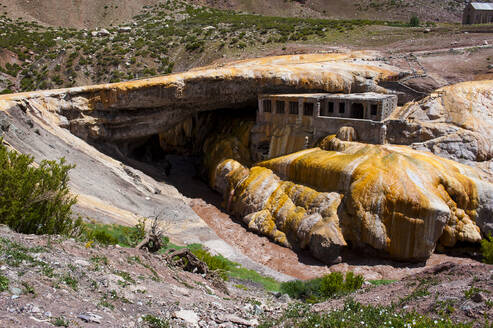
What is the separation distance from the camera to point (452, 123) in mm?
28328

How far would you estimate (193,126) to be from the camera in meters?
41.4

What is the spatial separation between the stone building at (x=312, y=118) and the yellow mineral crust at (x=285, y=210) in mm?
3297

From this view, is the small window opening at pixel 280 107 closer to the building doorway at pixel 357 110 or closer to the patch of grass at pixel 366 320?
the building doorway at pixel 357 110

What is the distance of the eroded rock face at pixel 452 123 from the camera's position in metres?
26.9

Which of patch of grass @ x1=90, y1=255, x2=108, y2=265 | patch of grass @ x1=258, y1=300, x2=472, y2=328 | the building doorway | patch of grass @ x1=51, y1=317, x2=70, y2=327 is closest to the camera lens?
patch of grass @ x1=51, y1=317, x2=70, y2=327

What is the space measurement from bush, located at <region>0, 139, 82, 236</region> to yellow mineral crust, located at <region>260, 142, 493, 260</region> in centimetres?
1593

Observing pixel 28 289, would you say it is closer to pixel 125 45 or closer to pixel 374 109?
pixel 374 109

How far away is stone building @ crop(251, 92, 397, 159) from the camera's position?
27922 millimetres

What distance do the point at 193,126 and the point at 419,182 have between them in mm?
24537

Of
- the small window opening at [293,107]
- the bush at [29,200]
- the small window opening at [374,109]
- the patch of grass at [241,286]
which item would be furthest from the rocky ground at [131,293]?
the small window opening at [293,107]

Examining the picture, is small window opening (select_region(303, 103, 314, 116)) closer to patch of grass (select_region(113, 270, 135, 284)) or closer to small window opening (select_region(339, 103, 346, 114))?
small window opening (select_region(339, 103, 346, 114))

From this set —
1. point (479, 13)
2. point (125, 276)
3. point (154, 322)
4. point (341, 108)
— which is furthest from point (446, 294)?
point (479, 13)

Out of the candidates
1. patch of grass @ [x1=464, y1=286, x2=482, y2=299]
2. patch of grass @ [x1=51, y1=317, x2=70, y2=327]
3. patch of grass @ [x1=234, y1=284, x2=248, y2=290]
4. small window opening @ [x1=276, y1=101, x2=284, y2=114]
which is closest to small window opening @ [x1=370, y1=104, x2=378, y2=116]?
small window opening @ [x1=276, y1=101, x2=284, y2=114]

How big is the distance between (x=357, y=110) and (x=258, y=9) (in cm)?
6365
